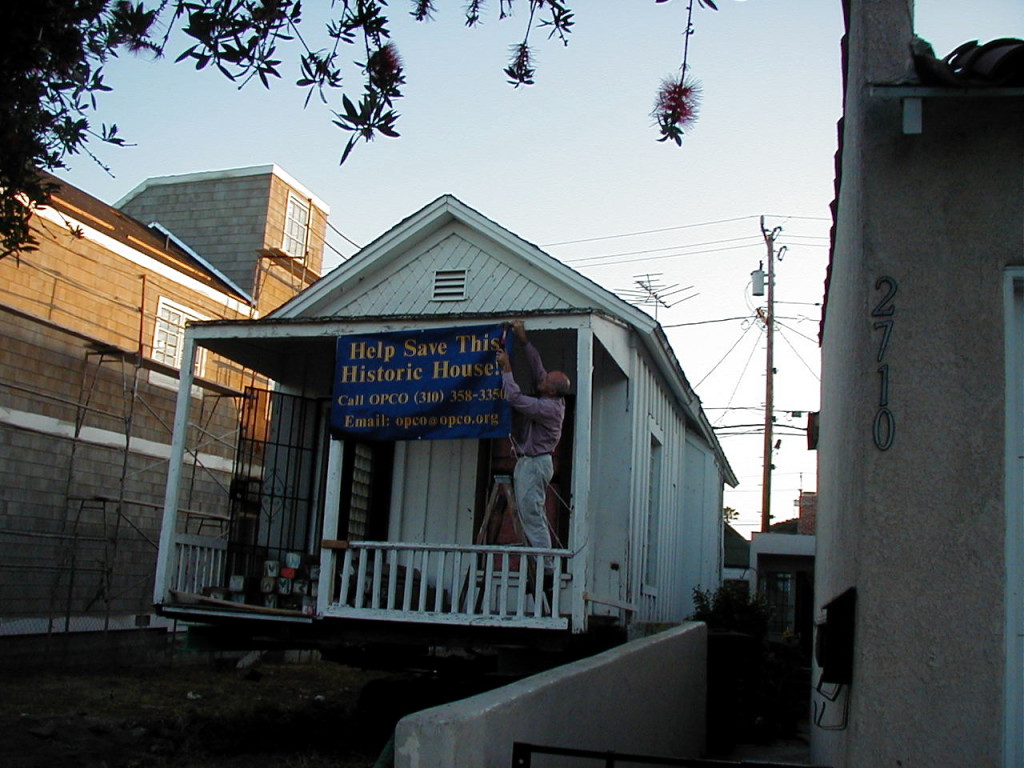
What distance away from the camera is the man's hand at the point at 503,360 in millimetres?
9570

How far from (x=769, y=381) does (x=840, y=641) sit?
23369 millimetres

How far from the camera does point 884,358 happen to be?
4.50 meters

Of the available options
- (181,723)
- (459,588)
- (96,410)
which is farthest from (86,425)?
(459,588)

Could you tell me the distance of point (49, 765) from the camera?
27.6 ft

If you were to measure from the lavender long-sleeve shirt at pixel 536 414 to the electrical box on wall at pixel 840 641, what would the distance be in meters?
4.85

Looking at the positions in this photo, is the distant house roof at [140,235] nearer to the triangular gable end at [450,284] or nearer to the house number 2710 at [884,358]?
the triangular gable end at [450,284]

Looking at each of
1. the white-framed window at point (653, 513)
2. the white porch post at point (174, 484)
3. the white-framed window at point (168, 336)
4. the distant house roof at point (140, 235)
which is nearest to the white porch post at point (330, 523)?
the white porch post at point (174, 484)

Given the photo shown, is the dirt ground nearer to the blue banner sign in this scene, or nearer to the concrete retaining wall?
the concrete retaining wall

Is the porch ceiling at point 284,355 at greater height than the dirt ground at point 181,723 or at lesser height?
greater

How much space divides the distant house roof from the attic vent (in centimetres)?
564

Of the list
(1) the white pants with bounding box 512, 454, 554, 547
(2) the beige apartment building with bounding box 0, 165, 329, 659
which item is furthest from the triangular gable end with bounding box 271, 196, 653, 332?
(1) the white pants with bounding box 512, 454, 554, 547

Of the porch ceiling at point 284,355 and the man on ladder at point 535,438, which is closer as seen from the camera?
the man on ladder at point 535,438

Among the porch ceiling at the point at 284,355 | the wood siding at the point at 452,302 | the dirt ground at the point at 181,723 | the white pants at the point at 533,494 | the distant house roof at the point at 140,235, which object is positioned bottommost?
the dirt ground at the point at 181,723

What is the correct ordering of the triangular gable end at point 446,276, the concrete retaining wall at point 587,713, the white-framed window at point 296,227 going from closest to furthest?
the concrete retaining wall at point 587,713, the triangular gable end at point 446,276, the white-framed window at point 296,227
